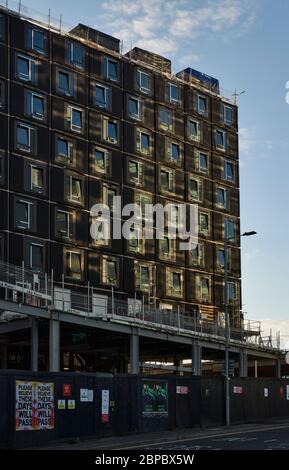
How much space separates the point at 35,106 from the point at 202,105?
784 inches

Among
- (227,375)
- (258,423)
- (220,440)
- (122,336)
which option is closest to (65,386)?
(220,440)

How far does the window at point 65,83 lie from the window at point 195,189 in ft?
48.4

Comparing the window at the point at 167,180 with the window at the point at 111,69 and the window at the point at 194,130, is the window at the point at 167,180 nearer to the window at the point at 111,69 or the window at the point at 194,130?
the window at the point at 194,130

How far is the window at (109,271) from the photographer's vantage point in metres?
61.2

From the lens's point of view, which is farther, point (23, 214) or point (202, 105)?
point (202, 105)

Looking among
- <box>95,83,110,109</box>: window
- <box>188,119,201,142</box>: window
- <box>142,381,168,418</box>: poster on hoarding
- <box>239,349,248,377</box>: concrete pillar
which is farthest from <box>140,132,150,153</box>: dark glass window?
<box>142,381,168,418</box>: poster on hoarding

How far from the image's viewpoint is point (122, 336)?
53.4 metres

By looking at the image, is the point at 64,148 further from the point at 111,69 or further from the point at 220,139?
the point at 220,139

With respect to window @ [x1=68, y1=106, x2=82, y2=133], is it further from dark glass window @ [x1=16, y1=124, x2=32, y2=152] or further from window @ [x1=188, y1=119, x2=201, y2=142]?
window @ [x1=188, y1=119, x2=201, y2=142]

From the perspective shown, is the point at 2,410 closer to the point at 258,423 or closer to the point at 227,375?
the point at 227,375

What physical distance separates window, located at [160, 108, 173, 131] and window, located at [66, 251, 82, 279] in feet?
51.3

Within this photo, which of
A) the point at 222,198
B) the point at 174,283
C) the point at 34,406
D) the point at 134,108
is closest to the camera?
the point at 34,406

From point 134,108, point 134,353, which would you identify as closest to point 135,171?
point 134,108

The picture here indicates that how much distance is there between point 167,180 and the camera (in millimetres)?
68375
